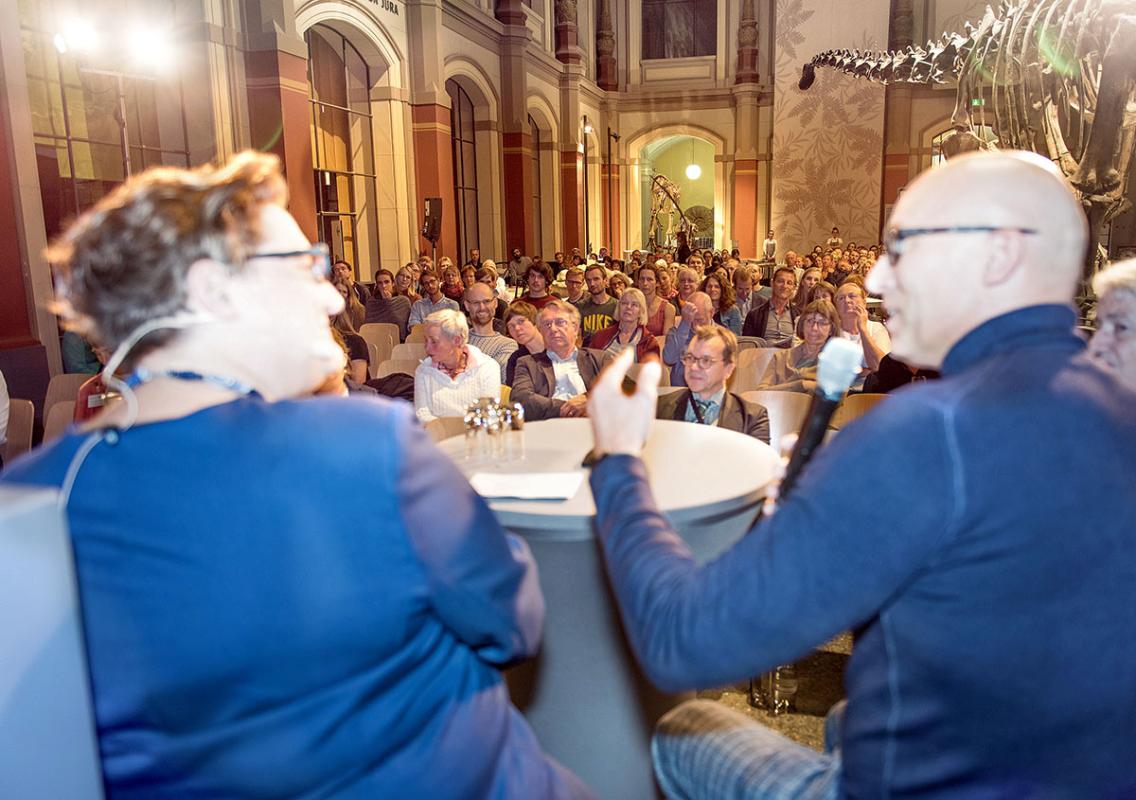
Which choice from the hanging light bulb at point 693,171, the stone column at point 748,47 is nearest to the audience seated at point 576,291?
the stone column at point 748,47

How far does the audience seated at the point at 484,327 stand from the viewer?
6.16 metres

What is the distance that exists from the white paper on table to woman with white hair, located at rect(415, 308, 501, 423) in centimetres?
231

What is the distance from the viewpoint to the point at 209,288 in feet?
3.63

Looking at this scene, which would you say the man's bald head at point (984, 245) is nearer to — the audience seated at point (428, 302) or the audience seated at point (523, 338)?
the audience seated at point (523, 338)

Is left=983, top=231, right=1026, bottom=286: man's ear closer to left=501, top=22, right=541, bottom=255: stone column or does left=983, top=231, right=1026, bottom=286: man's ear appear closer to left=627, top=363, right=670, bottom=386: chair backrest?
left=627, top=363, right=670, bottom=386: chair backrest

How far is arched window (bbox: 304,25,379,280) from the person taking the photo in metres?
12.7

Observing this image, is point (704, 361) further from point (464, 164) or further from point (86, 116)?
point (464, 164)

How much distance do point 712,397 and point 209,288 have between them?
9.92 feet

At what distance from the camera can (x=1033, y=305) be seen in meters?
1.16

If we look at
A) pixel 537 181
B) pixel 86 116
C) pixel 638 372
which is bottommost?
pixel 638 372

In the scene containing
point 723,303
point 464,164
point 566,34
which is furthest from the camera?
point 566,34

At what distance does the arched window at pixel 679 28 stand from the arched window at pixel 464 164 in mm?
11033

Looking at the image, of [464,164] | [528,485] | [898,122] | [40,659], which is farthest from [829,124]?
[40,659]

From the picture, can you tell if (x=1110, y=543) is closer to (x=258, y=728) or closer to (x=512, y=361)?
(x=258, y=728)
